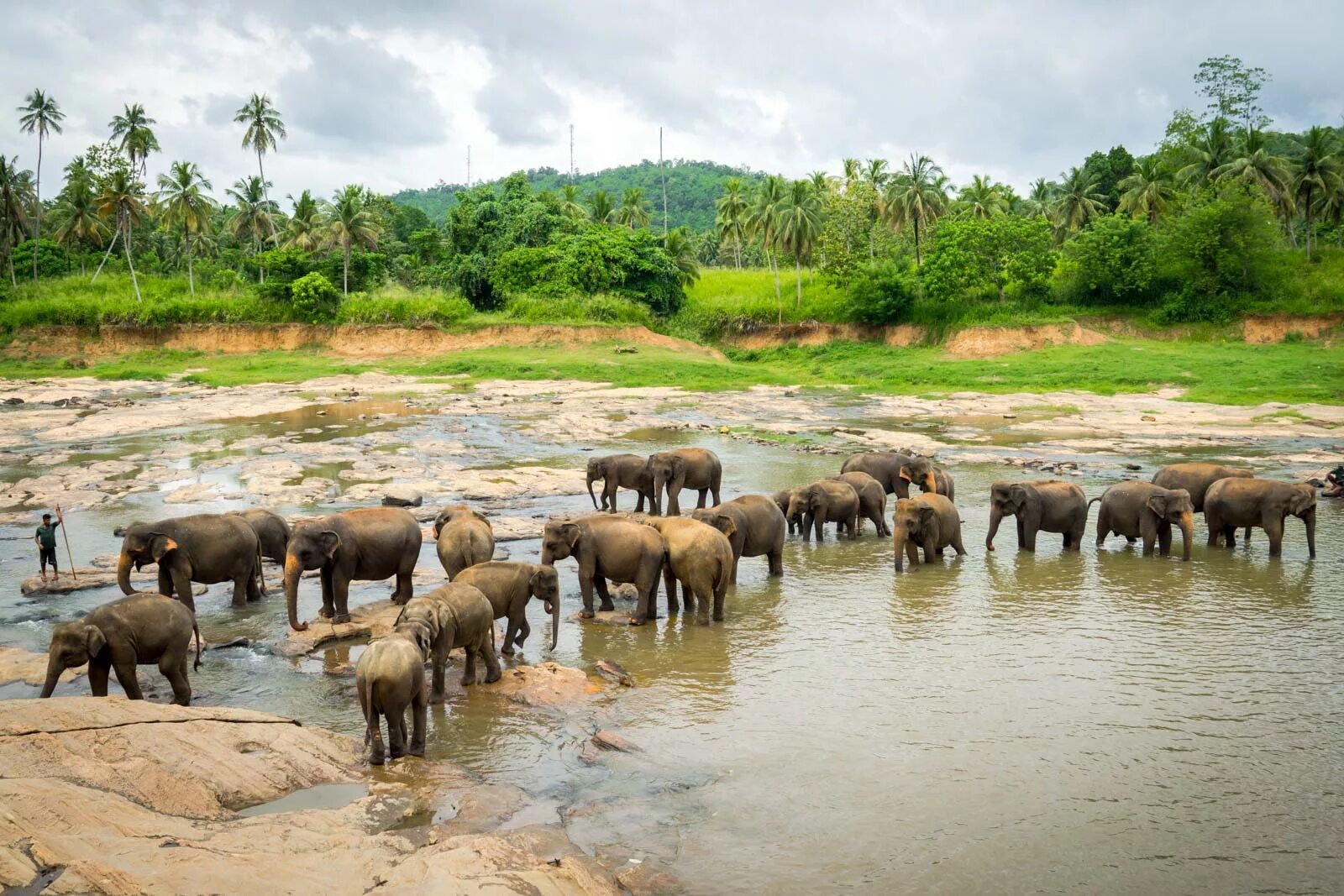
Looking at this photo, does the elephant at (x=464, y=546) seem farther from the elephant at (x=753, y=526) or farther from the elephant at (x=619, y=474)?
the elephant at (x=619, y=474)

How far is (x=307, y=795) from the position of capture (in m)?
7.85

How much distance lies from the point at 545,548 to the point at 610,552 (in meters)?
0.78

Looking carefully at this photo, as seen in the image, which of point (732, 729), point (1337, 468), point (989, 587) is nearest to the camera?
point (732, 729)

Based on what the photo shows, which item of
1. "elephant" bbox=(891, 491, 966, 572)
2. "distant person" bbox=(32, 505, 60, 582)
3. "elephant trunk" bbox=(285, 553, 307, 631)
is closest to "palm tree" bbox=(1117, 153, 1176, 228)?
"elephant" bbox=(891, 491, 966, 572)

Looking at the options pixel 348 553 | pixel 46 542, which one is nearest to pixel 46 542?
pixel 46 542

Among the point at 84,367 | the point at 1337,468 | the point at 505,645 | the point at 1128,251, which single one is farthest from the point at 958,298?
the point at 505,645

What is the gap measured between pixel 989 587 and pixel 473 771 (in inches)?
337

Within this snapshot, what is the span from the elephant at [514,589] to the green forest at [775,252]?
4734cm

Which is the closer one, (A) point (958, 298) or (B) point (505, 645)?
(B) point (505, 645)

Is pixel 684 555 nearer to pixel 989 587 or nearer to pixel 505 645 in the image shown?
pixel 505 645

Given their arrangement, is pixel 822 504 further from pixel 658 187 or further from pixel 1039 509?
pixel 658 187

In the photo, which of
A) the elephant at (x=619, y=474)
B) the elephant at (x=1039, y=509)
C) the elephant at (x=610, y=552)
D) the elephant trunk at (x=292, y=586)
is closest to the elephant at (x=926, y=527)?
the elephant at (x=1039, y=509)

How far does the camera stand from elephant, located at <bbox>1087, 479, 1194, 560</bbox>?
1580cm

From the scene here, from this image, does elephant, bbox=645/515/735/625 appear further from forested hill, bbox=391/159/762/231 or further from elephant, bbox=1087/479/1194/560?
forested hill, bbox=391/159/762/231
